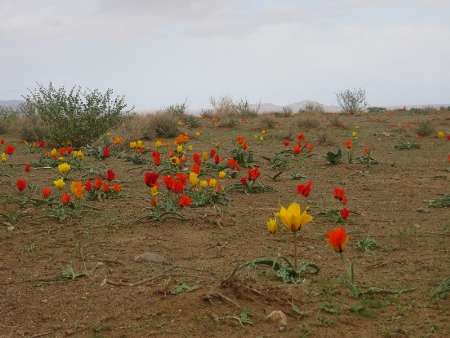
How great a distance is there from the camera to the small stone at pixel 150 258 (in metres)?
3.24

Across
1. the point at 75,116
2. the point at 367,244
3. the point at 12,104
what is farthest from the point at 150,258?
the point at 12,104

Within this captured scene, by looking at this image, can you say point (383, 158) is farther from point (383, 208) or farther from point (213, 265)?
point (213, 265)

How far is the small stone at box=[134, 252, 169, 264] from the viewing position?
3.24 metres

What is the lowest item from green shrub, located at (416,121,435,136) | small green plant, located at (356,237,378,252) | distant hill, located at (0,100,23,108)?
small green plant, located at (356,237,378,252)

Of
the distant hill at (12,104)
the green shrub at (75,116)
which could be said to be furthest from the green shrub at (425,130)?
the distant hill at (12,104)

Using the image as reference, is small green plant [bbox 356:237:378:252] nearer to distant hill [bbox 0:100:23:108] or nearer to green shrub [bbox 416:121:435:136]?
green shrub [bbox 416:121:435:136]

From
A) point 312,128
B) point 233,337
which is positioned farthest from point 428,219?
point 312,128

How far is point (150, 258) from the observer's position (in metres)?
3.25

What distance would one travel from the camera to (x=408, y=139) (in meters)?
10.5

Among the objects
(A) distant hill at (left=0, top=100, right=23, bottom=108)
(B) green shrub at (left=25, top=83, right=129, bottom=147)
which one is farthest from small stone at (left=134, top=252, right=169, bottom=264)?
(A) distant hill at (left=0, top=100, right=23, bottom=108)

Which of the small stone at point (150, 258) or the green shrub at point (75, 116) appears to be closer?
the small stone at point (150, 258)

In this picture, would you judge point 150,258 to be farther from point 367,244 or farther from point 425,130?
point 425,130

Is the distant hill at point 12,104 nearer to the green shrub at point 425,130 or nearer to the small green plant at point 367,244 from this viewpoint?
the green shrub at point 425,130

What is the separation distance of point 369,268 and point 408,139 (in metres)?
7.98
